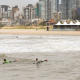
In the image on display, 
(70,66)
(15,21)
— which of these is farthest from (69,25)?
(15,21)

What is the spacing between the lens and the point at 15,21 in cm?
16550

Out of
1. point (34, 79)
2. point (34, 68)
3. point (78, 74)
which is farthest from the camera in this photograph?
point (34, 68)

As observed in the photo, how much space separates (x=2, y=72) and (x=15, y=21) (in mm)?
156174

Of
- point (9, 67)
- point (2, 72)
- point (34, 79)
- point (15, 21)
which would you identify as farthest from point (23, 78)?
point (15, 21)

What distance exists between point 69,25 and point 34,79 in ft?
167

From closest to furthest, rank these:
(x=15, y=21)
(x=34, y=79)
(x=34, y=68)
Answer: (x=34, y=79), (x=34, y=68), (x=15, y=21)

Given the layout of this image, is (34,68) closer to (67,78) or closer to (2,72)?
(2,72)

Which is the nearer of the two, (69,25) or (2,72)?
(2,72)

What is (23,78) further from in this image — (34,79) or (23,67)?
(23,67)

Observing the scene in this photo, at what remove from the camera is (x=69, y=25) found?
5975 cm

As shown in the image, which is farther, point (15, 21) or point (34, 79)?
point (15, 21)

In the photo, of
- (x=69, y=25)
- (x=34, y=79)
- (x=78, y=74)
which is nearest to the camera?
(x=34, y=79)

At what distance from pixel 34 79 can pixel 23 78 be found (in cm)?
56

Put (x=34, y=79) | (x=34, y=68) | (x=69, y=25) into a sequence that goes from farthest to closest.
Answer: (x=69, y=25) < (x=34, y=68) < (x=34, y=79)
